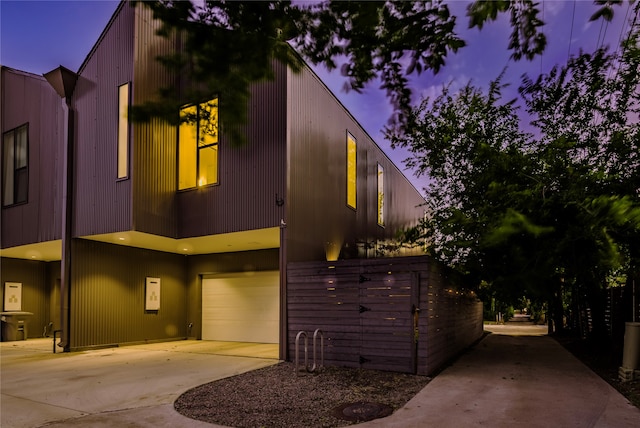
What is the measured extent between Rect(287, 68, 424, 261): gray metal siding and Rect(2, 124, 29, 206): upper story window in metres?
8.57

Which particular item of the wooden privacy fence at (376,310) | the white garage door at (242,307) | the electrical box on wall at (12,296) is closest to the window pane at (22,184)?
the electrical box on wall at (12,296)

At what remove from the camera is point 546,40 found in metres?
2.40

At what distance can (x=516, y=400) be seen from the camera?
6492 mm

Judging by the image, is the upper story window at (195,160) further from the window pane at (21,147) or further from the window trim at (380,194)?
the window trim at (380,194)

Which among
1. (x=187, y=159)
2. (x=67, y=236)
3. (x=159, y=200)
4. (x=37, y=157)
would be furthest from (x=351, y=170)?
(x=37, y=157)

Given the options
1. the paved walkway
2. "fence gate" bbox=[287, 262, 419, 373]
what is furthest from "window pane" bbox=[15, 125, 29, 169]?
"fence gate" bbox=[287, 262, 419, 373]

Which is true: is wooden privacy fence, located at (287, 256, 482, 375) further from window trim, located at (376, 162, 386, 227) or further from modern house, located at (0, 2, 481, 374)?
window trim, located at (376, 162, 386, 227)

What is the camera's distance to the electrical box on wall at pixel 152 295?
45.2 feet

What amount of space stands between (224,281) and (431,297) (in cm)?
773

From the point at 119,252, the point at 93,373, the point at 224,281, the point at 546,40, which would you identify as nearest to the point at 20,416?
the point at 93,373

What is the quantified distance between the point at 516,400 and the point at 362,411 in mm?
2231

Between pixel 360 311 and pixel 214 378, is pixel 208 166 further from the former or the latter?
pixel 214 378

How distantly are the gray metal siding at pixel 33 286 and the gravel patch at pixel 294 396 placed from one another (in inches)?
439

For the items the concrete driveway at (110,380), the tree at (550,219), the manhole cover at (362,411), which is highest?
the tree at (550,219)
